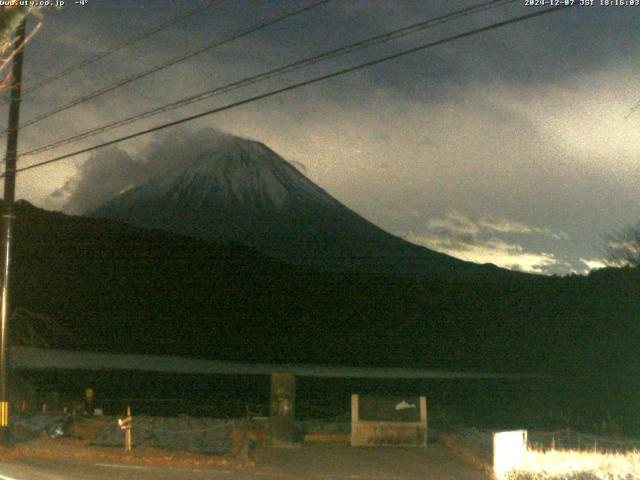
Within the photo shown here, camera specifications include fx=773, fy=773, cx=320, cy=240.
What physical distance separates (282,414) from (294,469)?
11.5 feet

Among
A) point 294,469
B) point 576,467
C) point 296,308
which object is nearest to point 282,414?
point 294,469

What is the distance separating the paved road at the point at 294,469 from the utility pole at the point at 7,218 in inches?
73.6

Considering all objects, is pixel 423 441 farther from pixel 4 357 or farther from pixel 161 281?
pixel 161 281

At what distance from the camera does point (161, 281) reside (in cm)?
9775

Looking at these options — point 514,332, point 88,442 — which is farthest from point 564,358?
point 88,442

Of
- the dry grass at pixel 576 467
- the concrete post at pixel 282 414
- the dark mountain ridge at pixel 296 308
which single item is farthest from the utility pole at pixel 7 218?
the dark mountain ridge at pixel 296 308

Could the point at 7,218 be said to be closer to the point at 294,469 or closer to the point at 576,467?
the point at 294,469

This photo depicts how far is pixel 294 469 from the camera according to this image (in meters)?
15.1

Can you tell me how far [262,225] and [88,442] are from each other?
151 m

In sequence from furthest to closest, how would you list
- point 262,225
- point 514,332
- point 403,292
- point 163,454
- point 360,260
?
1. point 262,225
2. point 360,260
3. point 403,292
4. point 514,332
5. point 163,454

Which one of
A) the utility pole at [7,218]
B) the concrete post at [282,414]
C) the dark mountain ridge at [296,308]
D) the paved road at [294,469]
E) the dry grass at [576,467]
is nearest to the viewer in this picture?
the dry grass at [576,467]

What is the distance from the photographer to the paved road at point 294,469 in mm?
13602

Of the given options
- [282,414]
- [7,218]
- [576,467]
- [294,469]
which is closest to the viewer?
[576,467]

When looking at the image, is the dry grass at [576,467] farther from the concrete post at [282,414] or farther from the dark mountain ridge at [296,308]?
the dark mountain ridge at [296,308]
